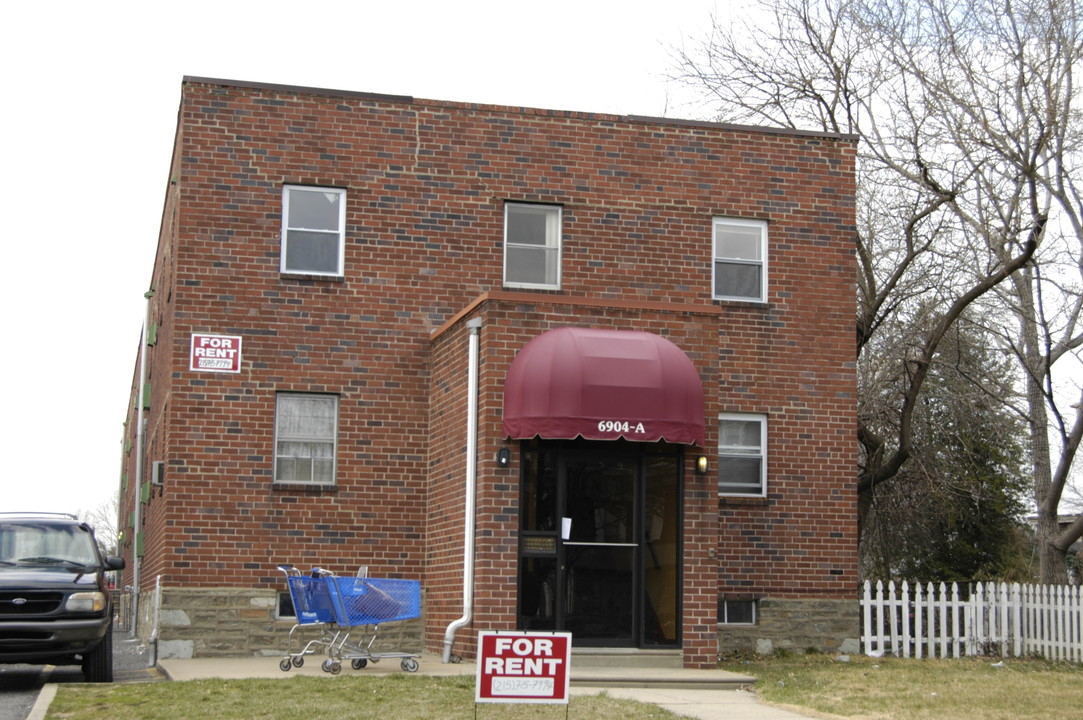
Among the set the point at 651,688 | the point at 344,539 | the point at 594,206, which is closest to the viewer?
the point at 651,688

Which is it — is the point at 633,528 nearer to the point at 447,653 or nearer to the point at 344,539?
the point at 447,653

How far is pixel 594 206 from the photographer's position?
19.7 m

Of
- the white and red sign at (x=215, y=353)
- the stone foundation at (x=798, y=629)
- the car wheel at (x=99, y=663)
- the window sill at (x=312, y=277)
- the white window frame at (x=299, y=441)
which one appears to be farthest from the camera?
the stone foundation at (x=798, y=629)

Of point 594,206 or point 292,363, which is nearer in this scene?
point 292,363

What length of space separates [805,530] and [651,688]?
19.0 feet

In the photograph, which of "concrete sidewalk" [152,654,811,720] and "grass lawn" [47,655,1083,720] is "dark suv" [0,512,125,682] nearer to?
"grass lawn" [47,655,1083,720]

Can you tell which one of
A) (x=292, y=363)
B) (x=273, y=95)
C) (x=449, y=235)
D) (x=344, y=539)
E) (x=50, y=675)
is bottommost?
(x=50, y=675)

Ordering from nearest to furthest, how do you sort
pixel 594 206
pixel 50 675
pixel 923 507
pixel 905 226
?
pixel 50 675, pixel 594 206, pixel 905 226, pixel 923 507

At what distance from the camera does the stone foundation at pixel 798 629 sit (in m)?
19.5

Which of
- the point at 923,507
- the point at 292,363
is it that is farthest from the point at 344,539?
the point at 923,507

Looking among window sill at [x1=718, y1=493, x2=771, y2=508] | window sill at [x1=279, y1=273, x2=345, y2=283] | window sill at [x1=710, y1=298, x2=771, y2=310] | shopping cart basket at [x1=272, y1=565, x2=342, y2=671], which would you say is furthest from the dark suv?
window sill at [x1=710, y1=298, x2=771, y2=310]

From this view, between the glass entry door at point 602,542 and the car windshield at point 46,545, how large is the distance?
17.0 ft

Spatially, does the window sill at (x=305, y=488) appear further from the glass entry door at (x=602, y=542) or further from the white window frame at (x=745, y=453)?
the white window frame at (x=745, y=453)

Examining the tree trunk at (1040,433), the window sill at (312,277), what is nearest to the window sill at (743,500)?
the window sill at (312,277)
